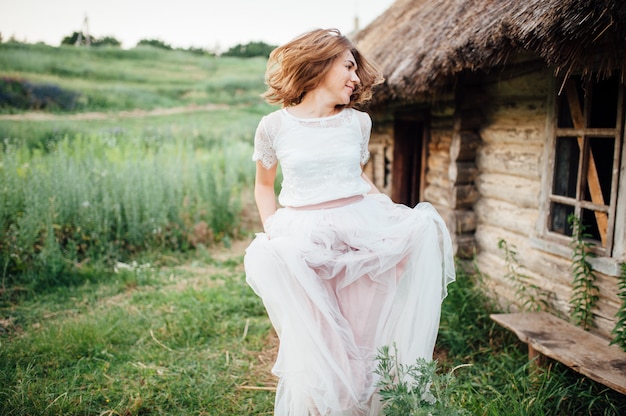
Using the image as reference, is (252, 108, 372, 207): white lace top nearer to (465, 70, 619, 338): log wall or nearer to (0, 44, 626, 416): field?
(0, 44, 626, 416): field

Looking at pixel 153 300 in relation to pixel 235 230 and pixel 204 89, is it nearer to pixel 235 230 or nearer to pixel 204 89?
pixel 235 230

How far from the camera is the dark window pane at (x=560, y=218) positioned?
3836mm

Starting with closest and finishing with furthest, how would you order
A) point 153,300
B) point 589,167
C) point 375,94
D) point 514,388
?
point 514,388 → point 589,167 → point 153,300 → point 375,94

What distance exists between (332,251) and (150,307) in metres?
3.37

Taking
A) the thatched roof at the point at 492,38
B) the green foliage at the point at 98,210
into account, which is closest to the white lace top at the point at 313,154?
the thatched roof at the point at 492,38

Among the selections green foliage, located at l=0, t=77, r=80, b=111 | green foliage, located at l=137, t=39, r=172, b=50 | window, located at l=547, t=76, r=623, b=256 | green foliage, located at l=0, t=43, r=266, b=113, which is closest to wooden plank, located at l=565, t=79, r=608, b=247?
window, located at l=547, t=76, r=623, b=256

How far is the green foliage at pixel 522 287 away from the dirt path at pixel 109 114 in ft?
33.9

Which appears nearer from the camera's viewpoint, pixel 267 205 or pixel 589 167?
pixel 267 205

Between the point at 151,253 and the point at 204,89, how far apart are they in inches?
641

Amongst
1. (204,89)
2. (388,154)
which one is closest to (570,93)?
(388,154)

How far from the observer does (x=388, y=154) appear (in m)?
6.88

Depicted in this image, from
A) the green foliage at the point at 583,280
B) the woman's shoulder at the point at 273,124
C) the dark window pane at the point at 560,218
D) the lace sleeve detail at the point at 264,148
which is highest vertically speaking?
the woman's shoulder at the point at 273,124

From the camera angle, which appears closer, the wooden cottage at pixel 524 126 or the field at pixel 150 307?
the wooden cottage at pixel 524 126

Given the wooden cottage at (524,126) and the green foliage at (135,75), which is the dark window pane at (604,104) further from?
the green foliage at (135,75)
